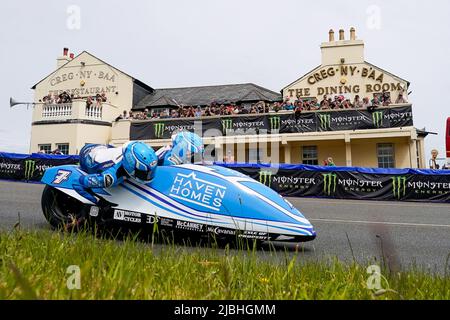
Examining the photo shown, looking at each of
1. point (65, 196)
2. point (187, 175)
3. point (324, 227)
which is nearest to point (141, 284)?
point (187, 175)

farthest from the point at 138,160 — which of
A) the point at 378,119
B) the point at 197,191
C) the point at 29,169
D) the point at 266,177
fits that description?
the point at 378,119

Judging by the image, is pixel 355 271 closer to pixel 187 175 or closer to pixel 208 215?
pixel 208 215

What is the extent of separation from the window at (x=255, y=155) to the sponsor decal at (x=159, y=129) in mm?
6120

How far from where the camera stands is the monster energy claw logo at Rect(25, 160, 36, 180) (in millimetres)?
16953

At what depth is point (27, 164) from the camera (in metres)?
17.1

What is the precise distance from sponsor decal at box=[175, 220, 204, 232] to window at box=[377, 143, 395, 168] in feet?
72.5

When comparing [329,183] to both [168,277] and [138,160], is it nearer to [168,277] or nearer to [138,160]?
[138,160]

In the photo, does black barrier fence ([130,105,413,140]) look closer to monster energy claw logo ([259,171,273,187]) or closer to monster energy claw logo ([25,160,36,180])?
monster energy claw logo ([259,171,273,187])

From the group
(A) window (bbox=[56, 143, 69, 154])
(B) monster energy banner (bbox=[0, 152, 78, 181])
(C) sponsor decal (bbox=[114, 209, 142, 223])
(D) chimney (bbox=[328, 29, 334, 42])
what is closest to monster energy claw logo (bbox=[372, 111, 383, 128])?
→ (D) chimney (bbox=[328, 29, 334, 42])

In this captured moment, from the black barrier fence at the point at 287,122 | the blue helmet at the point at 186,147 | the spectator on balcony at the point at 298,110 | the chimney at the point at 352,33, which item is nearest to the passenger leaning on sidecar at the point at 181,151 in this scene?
the blue helmet at the point at 186,147

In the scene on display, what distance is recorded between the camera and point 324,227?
6.44 m

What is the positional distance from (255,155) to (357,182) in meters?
8.78

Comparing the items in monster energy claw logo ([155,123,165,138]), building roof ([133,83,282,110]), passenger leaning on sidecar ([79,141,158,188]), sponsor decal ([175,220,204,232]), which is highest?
building roof ([133,83,282,110])

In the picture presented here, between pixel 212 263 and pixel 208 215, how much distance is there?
187cm
